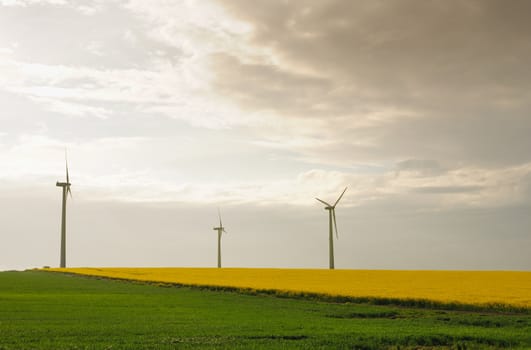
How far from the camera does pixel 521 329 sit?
32062 mm

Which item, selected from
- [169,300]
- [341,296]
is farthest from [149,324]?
[341,296]

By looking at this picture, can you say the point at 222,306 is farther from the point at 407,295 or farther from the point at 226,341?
the point at 226,341

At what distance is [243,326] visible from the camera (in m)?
31.8

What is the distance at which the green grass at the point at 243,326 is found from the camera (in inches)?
1014

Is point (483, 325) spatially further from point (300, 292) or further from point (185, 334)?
point (300, 292)

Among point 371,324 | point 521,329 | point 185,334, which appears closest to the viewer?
point 185,334

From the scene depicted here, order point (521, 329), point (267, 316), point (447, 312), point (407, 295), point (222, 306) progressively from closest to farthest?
point (521, 329), point (267, 316), point (447, 312), point (222, 306), point (407, 295)

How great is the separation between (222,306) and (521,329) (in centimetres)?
2178

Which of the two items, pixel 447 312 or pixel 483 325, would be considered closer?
pixel 483 325

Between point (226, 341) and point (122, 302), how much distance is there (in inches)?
956

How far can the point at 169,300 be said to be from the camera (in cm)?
5097

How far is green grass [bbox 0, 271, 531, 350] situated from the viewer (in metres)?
25.8

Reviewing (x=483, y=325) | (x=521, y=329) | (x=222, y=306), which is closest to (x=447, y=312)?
(x=483, y=325)

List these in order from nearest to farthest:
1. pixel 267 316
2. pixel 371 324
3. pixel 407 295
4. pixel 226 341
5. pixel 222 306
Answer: pixel 226 341 → pixel 371 324 → pixel 267 316 → pixel 222 306 → pixel 407 295
